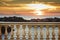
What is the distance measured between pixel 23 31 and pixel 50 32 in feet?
3.13

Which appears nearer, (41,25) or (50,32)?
(41,25)

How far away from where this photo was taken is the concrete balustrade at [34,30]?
4.11 metres

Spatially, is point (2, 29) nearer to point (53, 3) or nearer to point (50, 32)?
point (50, 32)

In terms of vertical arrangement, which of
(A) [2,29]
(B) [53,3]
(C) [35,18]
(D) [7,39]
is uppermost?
(B) [53,3]

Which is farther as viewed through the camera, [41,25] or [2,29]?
[2,29]

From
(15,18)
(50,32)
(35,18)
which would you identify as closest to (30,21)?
(35,18)

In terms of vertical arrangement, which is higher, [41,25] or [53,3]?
[53,3]

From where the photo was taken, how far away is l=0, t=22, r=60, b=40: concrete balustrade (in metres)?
4.11

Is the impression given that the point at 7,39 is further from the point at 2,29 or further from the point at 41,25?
the point at 41,25

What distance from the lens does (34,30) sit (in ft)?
14.1

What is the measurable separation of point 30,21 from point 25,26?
26 cm

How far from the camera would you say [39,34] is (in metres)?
4.26

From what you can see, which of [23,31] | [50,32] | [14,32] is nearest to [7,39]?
[14,32]

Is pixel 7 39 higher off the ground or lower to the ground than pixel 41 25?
lower
